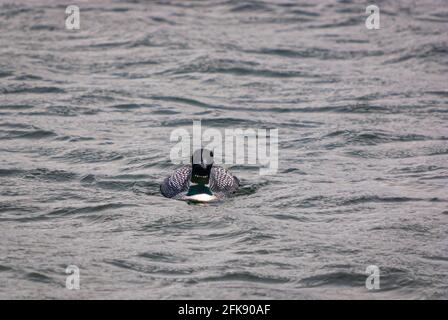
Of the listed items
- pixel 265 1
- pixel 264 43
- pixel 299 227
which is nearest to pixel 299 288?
pixel 299 227

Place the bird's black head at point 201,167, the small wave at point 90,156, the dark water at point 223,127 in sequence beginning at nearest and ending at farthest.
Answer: the dark water at point 223,127, the bird's black head at point 201,167, the small wave at point 90,156

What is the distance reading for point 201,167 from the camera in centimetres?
1421

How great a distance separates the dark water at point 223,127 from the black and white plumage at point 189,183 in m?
0.20

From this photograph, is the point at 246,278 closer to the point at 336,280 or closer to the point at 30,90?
the point at 336,280

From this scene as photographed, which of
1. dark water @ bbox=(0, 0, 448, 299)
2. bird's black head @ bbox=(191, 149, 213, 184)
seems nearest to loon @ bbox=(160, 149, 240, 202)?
bird's black head @ bbox=(191, 149, 213, 184)

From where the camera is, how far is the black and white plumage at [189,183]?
1454 centimetres

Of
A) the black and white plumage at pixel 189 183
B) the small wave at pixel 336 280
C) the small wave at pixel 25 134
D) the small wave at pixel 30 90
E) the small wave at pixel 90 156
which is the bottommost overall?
the small wave at pixel 336 280

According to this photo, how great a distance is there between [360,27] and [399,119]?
786 cm

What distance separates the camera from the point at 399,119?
19562 millimetres

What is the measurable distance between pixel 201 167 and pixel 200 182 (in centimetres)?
27

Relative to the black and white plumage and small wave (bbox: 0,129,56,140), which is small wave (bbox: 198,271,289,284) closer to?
the black and white plumage

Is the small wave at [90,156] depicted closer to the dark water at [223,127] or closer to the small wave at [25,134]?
the dark water at [223,127]

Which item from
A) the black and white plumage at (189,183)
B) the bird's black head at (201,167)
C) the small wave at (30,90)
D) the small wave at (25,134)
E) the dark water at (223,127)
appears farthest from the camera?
the small wave at (30,90)

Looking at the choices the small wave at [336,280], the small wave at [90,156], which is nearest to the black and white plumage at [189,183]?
the small wave at [90,156]
